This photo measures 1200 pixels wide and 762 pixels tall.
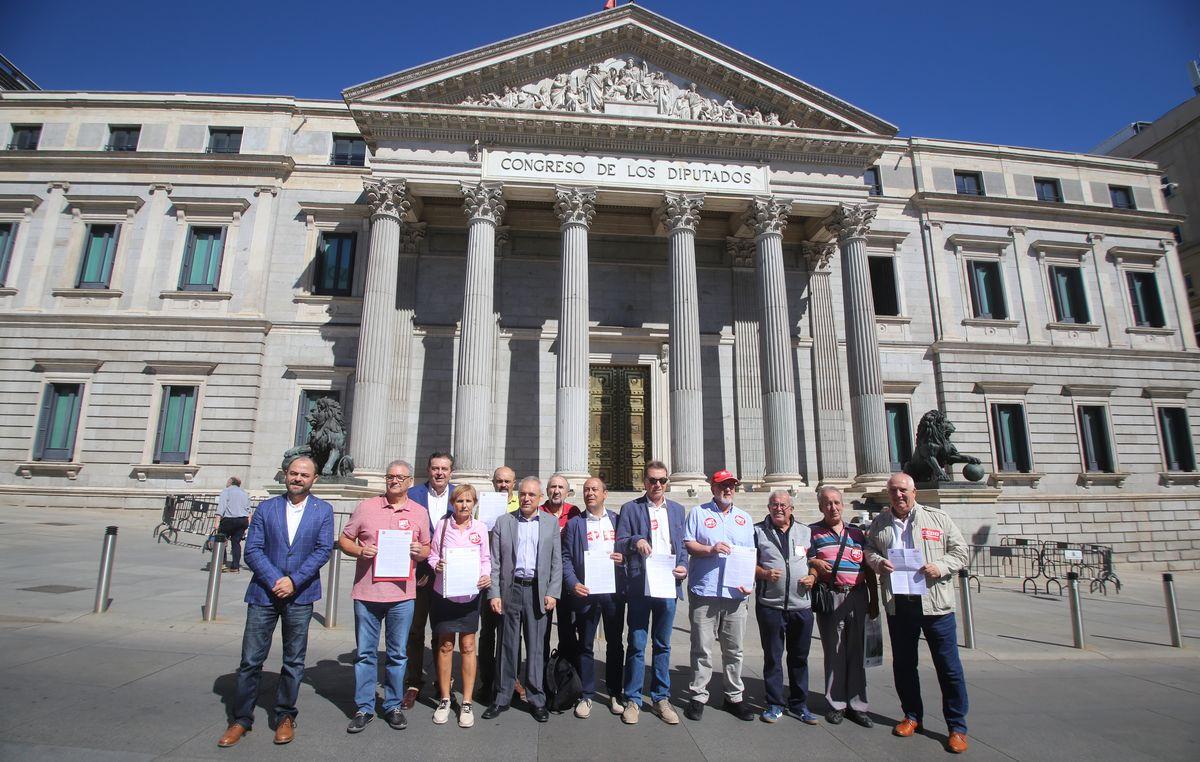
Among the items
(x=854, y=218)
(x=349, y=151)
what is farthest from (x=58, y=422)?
(x=854, y=218)

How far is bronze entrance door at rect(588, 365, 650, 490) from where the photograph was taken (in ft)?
73.7

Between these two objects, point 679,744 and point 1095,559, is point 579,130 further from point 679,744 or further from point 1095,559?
point 1095,559

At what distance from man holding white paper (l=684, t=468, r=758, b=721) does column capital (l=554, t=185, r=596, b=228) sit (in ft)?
52.6

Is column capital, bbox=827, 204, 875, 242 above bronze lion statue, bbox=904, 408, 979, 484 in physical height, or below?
above

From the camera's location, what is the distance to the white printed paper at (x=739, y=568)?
18.5 feet

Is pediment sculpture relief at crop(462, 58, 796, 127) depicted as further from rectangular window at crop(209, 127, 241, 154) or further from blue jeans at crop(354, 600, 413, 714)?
blue jeans at crop(354, 600, 413, 714)

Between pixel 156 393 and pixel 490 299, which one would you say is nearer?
pixel 490 299

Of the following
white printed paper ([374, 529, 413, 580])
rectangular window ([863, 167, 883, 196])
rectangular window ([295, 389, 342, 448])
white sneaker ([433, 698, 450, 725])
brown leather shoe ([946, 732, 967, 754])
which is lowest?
brown leather shoe ([946, 732, 967, 754])

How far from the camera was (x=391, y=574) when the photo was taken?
5.21 metres

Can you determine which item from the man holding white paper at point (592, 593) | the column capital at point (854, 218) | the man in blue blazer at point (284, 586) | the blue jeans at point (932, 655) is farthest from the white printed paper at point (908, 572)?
the column capital at point (854, 218)

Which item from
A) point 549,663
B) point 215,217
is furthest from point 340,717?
point 215,217

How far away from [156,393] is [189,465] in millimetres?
3207

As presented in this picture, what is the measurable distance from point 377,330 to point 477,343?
3.39 metres

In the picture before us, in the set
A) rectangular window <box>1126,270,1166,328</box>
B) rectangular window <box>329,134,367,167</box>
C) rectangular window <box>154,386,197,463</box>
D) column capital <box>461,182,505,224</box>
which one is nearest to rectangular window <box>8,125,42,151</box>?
rectangular window <box>329,134,367,167</box>
